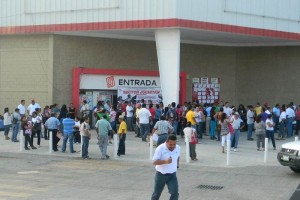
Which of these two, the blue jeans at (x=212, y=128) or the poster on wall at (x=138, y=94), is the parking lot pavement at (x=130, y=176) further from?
the poster on wall at (x=138, y=94)

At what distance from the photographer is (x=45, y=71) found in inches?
1156

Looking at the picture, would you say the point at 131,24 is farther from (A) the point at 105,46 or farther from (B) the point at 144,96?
(B) the point at 144,96

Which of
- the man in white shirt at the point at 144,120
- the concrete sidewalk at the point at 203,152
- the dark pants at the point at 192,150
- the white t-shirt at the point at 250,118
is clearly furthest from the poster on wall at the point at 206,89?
the dark pants at the point at 192,150

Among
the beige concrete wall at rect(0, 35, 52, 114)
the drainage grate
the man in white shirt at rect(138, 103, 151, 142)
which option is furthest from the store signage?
the drainage grate

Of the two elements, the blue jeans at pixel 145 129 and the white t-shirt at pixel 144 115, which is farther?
the blue jeans at pixel 145 129

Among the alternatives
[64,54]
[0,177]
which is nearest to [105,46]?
[64,54]

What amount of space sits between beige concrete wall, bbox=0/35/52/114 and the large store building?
0.18 ft

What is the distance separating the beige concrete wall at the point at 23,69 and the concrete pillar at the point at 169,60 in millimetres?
6412

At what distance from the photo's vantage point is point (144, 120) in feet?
78.1

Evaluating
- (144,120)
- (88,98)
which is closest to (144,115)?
(144,120)

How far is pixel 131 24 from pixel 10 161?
10.6 meters

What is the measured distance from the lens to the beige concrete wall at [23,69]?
29.5m

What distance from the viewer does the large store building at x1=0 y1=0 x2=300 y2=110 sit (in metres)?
26.8

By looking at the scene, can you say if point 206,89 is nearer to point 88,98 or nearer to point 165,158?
point 88,98
